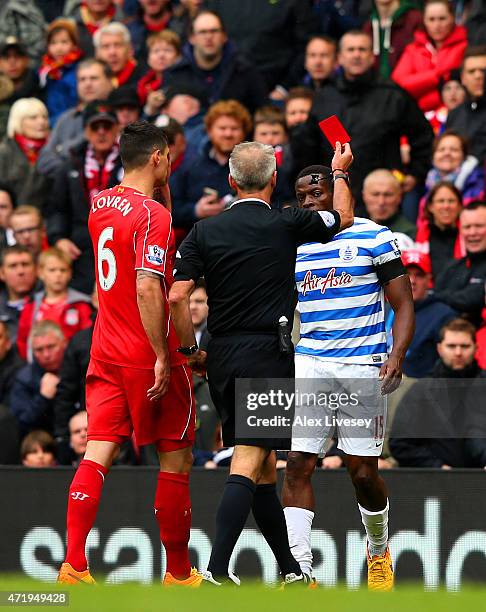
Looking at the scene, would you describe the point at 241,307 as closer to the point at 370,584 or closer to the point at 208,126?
the point at 370,584

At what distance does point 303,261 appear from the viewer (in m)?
9.06

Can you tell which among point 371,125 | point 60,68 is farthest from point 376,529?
point 60,68

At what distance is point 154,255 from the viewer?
8.15 meters

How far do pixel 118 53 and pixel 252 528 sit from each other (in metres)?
6.83

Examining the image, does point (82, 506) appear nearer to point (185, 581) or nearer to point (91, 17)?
point (185, 581)

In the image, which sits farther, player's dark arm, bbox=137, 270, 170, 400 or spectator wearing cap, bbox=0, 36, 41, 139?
spectator wearing cap, bbox=0, 36, 41, 139

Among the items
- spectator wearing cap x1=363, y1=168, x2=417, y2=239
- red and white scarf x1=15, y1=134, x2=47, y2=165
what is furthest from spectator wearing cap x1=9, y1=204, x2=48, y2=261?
spectator wearing cap x1=363, y1=168, x2=417, y2=239

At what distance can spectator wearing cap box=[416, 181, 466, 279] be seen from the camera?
490 inches

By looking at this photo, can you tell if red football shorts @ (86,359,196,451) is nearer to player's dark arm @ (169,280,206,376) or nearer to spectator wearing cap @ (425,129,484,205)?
player's dark arm @ (169,280,206,376)

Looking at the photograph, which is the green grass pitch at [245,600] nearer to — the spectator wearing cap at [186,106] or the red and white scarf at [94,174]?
the red and white scarf at [94,174]

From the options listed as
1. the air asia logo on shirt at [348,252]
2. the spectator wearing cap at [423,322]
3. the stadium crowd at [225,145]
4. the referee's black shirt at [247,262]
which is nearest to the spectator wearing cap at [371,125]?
the stadium crowd at [225,145]

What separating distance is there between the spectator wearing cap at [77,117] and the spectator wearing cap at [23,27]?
2.15 metres

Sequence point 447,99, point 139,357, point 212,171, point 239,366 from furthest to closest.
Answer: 1. point 447,99
2. point 212,171
3. point 139,357
4. point 239,366

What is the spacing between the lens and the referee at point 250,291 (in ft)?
26.9
